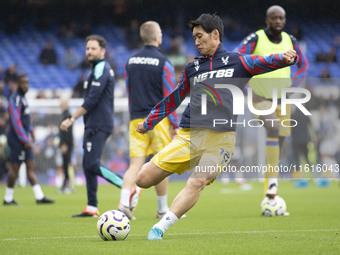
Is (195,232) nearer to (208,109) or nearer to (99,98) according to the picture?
(208,109)

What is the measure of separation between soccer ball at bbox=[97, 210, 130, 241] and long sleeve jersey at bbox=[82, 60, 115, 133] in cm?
313

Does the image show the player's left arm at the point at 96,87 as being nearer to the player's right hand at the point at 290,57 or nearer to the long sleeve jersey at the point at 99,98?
the long sleeve jersey at the point at 99,98

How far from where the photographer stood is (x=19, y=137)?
40.1 feet

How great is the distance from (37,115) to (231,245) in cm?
1576

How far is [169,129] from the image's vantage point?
9094 mm

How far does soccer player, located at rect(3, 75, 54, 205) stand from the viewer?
1209 cm

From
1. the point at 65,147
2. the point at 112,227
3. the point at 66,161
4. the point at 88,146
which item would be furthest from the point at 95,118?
the point at 65,147

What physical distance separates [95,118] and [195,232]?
2852 mm

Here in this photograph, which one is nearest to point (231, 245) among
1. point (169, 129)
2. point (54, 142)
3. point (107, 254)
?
point (107, 254)

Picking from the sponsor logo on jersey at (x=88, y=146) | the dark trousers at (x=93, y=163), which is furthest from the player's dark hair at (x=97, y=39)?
the sponsor logo on jersey at (x=88, y=146)

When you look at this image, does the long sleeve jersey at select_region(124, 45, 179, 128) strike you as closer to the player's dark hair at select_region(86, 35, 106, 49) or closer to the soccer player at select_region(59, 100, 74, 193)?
the player's dark hair at select_region(86, 35, 106, 49)

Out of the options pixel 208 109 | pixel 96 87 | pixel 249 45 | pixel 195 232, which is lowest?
pixel 195 232

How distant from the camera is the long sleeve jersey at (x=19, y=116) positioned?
476 inches

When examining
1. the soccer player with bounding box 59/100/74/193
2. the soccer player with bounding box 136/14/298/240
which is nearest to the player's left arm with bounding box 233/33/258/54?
the soccer player with bounding box 136/14/298/240
